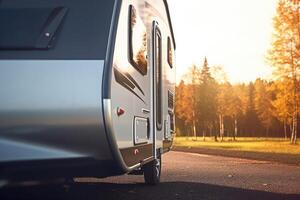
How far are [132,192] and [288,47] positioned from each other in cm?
2570

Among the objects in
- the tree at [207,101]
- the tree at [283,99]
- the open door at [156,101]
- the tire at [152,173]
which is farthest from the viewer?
the tree at [207,101]

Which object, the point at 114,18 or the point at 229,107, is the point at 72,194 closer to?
the point at 114,18

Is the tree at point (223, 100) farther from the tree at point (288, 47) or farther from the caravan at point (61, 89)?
the caravan at point (61, 89)

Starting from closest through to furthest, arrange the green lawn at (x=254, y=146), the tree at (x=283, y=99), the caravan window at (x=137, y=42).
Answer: the caravan window at (x=137, y=42), the green lawn at (x=254, y=146), the tree at (x=283, y=99)

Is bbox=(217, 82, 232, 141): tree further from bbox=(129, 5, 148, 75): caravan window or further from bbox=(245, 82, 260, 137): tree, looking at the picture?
bbox=(129, 5, 148, 75): caravan window

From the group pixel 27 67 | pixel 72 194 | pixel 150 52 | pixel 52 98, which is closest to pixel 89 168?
pixel 52 98

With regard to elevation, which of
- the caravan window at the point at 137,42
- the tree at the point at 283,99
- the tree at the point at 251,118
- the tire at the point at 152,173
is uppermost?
the tree at the point at 251,118

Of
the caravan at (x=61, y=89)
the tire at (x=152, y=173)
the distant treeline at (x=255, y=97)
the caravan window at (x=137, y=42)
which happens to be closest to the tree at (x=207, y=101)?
the distant treeline at (x=255, y=97)

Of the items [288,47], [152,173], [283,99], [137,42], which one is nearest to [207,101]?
[283,99]

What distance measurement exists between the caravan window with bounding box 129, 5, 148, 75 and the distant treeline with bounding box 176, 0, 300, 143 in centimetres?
2657

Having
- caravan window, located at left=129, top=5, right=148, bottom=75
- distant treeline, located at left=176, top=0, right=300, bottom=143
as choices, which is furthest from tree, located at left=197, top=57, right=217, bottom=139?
caravan window, located at left=129, top=5, right=148, bottom=75

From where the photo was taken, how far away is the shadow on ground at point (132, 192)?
8.50 m

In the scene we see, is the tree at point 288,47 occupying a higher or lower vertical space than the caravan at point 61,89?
higher

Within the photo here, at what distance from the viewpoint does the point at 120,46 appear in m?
5.59
